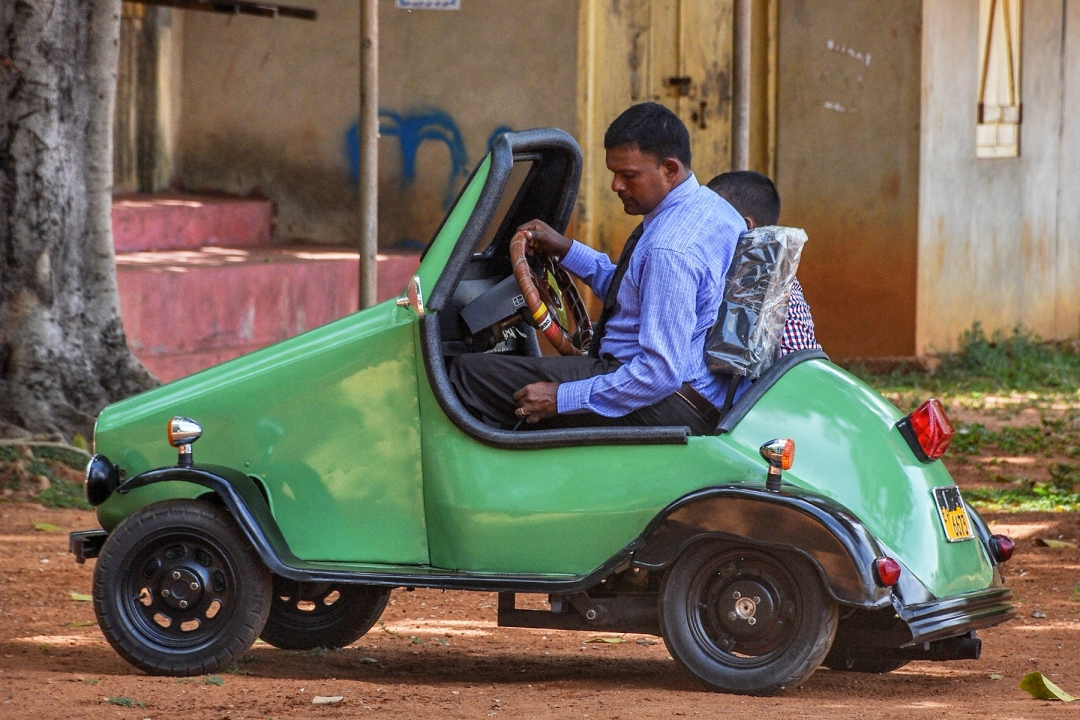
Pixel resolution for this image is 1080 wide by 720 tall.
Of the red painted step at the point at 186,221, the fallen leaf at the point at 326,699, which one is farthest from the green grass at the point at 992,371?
the fallen leaf at the point at 326,699

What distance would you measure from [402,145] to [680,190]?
27.1 feet

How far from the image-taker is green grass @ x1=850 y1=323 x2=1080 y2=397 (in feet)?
38.1

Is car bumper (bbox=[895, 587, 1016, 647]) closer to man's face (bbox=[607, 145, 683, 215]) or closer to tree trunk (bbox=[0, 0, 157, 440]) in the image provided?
man's face (bbox=[607, 145, 683, 215])

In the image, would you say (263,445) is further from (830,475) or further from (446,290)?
(830,475)

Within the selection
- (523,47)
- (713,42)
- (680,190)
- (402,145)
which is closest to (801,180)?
(713,42)

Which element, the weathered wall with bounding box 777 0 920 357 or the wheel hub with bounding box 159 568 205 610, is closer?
the wheel hub with bounding box 159 568 205 610

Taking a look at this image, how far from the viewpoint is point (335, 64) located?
12500 millimetres

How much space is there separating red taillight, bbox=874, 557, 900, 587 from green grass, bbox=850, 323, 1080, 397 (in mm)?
7405

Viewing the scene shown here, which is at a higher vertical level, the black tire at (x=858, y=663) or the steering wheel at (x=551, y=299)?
the steering wheel at (x=551, y=299)

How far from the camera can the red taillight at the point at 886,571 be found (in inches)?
154

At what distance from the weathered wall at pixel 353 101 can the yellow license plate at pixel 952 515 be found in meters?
7.99

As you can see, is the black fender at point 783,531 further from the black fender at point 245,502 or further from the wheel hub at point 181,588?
the wheel hub at point 181,588

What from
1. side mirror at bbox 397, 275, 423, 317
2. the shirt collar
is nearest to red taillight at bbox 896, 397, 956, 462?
the shirt collar

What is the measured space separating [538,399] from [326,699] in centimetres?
96
